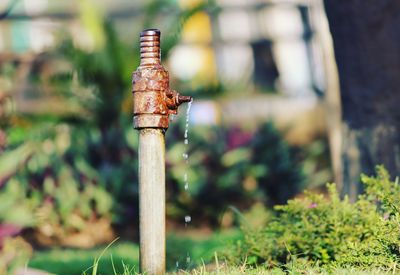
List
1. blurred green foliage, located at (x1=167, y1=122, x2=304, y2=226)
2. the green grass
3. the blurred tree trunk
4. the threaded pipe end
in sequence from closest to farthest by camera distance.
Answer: the threaded pipe end < the blurred tree trunk < the green grass < blurred green foliage, located at (x1=167, y1=122, x2=304, y2=226)

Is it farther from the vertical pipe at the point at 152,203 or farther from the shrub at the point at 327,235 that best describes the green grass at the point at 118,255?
the vertical pipe at the point at 152,203

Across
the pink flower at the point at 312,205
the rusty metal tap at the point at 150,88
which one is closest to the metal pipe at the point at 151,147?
the rusty metal tap at the point at 150,88

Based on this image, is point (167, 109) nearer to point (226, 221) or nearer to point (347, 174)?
point (347, 174)

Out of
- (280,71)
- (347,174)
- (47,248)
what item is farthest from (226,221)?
(280,71)

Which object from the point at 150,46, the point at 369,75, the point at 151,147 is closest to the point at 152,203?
the point at 151,147

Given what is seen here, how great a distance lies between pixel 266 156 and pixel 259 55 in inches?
134

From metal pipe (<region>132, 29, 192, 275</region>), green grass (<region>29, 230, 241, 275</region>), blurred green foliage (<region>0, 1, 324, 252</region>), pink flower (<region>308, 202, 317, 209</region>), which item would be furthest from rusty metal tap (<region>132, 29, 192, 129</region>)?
blurred green foliage (<region>0, 1, 324, 252</region>)

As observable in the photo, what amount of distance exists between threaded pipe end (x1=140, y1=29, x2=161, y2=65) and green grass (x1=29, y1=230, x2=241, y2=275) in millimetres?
1852

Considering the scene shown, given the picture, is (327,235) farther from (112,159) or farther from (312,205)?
(112,159)

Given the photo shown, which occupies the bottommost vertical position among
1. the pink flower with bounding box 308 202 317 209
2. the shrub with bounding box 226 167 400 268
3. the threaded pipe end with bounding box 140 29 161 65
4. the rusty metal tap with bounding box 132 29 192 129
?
the shrub with bounding box 226 167 400 268

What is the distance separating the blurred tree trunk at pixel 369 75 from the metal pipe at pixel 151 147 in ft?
6.33

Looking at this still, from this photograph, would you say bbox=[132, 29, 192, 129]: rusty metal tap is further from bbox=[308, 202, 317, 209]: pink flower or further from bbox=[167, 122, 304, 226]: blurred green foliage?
bbox=[167, 122, 304, 226]: blurred green foliage

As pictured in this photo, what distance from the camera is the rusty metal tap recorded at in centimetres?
→ 441

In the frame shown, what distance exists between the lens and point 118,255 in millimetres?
7363
